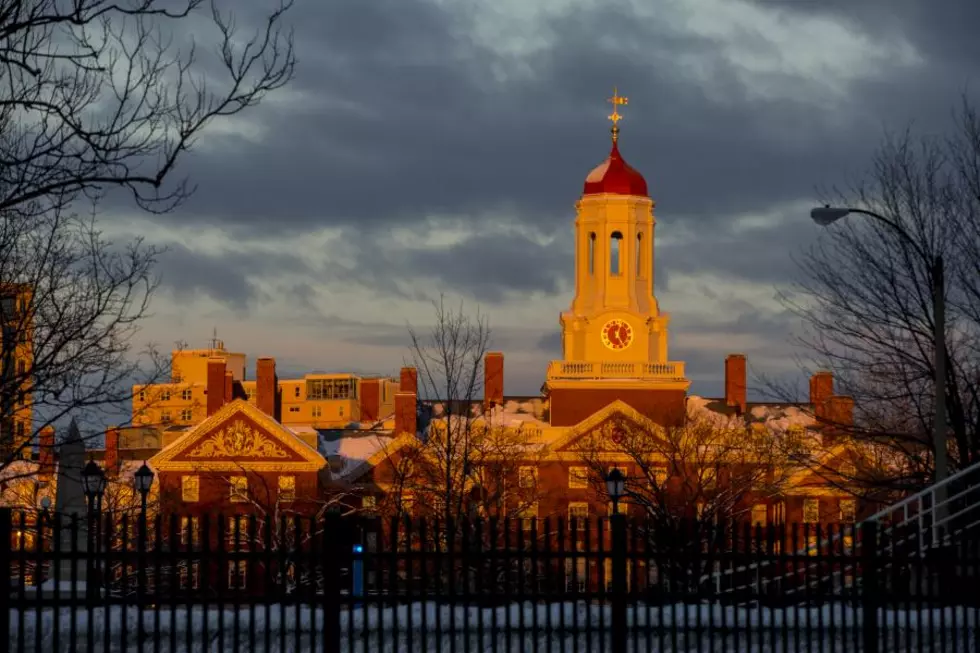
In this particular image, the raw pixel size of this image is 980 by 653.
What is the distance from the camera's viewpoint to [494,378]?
282 feet

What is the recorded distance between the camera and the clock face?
86.1 m

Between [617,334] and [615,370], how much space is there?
3.15 meters

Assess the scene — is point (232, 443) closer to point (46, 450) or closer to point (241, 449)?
point (241, 449)

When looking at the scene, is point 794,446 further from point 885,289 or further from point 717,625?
point 717,625

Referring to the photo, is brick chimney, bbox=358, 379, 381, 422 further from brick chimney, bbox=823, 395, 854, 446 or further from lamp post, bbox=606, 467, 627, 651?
lamp post, bbox=606, 467, 627, 651

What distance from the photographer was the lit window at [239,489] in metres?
60.0

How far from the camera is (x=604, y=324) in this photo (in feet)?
283

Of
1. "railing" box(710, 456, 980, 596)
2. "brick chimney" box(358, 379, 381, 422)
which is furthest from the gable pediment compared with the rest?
"railing" box(710, 456, 980, 596)

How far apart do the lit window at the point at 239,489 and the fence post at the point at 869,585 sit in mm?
43464

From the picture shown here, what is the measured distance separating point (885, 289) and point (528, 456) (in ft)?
138

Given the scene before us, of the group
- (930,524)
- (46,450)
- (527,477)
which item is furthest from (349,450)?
(930,524)

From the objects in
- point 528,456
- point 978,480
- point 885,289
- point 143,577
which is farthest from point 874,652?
point 528,456

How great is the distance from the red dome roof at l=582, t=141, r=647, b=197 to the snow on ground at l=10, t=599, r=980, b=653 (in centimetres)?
6917

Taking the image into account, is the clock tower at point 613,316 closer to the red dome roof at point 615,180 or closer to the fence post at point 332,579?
the red dome roof at point 615,180
